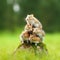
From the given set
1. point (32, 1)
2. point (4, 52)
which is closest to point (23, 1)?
point (32, 1)

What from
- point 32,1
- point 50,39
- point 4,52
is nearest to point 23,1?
point 32,1

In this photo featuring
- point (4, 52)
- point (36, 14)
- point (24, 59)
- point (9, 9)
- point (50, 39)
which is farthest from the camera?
point (9, 9)

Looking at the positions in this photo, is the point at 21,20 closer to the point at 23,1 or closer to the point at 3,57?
the point at 23,1

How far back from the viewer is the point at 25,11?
5.27 metres

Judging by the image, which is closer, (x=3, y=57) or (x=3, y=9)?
(x=3, y=57)

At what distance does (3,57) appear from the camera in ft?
7.48

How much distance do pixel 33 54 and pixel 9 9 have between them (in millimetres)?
3219

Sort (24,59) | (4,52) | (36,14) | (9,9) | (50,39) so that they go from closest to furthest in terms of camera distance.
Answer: (24,59)
(4,52)
(50,39)
(36,14)
(9,9)

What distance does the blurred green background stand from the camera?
5078 millimetres

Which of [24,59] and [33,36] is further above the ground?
[33,36]

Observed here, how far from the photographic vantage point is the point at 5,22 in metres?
5.25

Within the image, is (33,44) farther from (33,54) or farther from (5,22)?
(5,22)

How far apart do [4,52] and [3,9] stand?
2999mm

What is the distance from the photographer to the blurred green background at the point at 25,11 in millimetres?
5078
